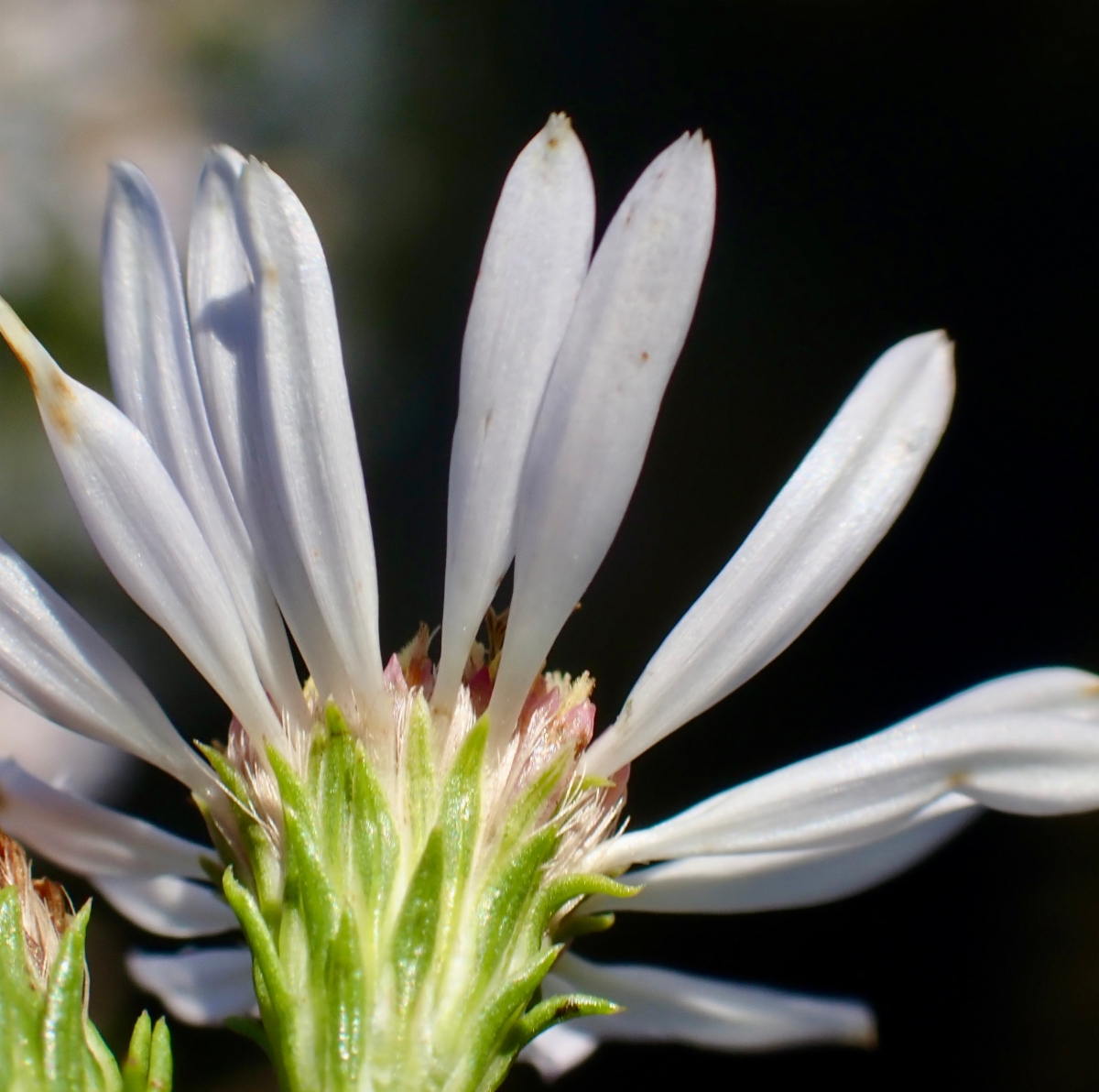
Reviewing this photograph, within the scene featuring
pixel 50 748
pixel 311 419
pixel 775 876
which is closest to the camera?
pixel 311 419

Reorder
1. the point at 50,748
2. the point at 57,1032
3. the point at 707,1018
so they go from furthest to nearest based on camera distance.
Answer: the point at 50,748 → the point at 707,1018 → the point at 57,1032

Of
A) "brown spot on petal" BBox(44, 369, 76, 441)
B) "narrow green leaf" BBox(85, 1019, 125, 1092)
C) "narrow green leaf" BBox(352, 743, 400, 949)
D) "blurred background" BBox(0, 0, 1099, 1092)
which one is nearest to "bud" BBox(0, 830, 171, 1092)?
"narrow green leaf" BBox(85, 1019, 125, 1092)

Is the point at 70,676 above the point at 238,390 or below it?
below

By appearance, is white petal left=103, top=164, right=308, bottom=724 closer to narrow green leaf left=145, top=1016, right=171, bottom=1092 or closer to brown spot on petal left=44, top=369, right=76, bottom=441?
brown spot on petal left=44, top=369, right=76, bottom=441

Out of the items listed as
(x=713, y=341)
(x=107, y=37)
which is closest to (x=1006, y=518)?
(x=713, y=341)

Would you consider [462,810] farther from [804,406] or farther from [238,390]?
[804,406]

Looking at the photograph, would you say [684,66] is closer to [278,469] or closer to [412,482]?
[412,482]

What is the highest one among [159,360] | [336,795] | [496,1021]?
[159,360]

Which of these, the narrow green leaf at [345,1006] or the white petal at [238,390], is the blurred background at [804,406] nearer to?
the white petal at [238,390]

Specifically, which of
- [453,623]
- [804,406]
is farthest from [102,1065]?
[804,406]
